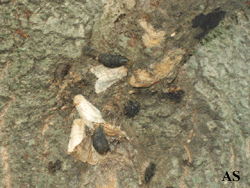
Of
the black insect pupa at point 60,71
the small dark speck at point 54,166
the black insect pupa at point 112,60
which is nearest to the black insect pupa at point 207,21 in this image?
the black insect pupa at point 112,60

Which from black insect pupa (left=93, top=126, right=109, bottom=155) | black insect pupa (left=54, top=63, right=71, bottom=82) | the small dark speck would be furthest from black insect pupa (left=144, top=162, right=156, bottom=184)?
black insect pupa (left=54, top=63, right=71, bottom=82)

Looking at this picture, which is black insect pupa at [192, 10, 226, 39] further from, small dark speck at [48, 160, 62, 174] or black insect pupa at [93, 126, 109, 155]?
small dark speck at [48, 160, 62, 174]

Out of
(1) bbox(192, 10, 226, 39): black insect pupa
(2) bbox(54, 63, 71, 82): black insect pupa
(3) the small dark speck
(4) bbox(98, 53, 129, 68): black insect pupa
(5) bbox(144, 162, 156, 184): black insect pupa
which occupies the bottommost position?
(3) the small dark speck

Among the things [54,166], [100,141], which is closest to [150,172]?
[100,141]

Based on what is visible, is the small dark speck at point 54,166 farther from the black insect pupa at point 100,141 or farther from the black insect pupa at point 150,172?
the black insect pupa at point 150,172

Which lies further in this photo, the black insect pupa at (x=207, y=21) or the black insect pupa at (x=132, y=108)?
the black insect pupa at (x=132, y=108)

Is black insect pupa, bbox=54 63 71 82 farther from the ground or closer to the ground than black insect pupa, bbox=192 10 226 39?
closer to the ground
